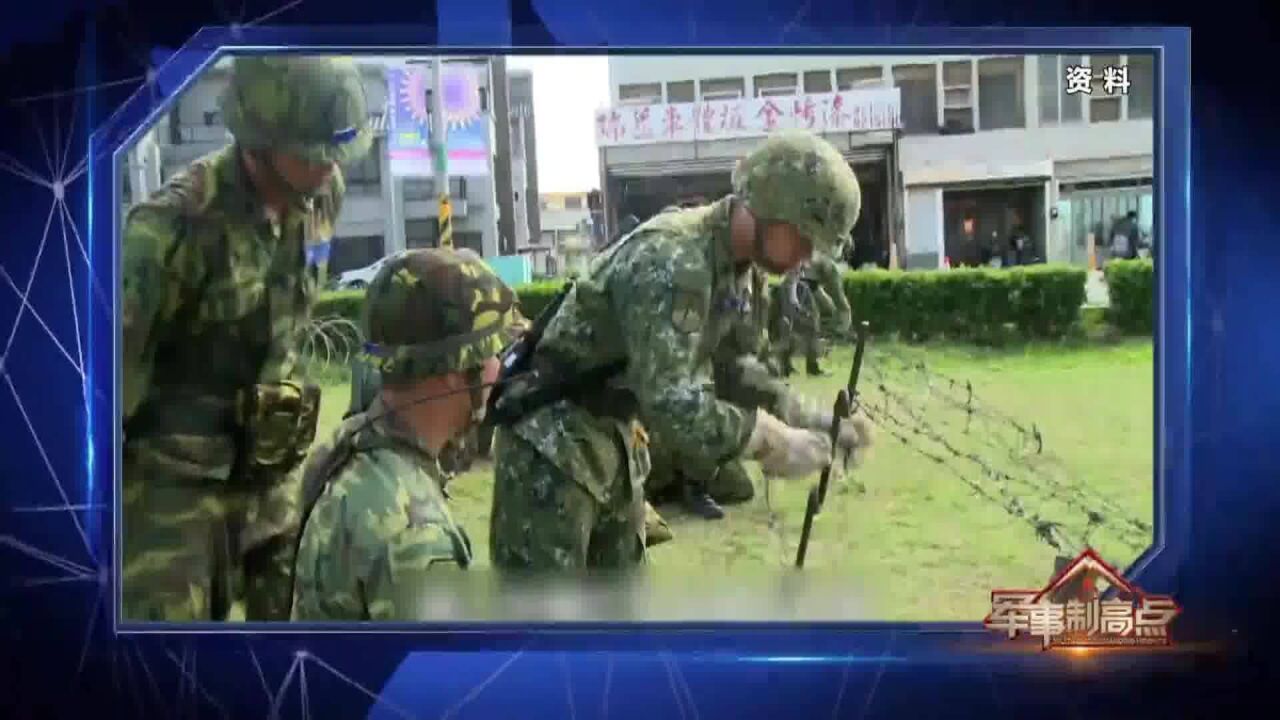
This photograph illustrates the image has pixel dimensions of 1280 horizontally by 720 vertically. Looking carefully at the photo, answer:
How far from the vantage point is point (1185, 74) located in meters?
2.05

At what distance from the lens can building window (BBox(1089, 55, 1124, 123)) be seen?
205 cm

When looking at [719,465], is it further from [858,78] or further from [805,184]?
[858,78]

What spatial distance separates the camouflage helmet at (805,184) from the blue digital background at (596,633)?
0.15 meters

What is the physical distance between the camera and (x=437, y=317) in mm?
2096

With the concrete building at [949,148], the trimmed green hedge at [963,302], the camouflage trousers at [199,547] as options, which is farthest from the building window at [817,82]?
the camouflage trousers at [199,547]

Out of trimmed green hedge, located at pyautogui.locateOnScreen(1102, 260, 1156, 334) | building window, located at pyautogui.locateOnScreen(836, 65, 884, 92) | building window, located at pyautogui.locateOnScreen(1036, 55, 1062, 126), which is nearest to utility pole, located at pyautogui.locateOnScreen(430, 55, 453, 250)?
building window, located at pyautogui.locateOnScreen(836, 65, 884, 92)

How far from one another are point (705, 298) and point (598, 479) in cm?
30

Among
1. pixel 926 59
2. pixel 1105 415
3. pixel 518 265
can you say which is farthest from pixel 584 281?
pixel 1105 415

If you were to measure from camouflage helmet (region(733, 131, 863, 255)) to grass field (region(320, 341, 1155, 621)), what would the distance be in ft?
0.60

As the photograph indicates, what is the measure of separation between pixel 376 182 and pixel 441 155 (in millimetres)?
98

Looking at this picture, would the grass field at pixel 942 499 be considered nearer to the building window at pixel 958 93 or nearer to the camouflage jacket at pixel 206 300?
the building window at pixel 958 93

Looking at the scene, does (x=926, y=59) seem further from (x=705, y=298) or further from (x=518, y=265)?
(x=518, y=265)

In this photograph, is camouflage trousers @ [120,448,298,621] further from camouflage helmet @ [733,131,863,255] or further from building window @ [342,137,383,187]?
camouflage helmet @ [733,131,863,255]

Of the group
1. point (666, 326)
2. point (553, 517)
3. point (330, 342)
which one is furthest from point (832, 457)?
point (330, 342)
